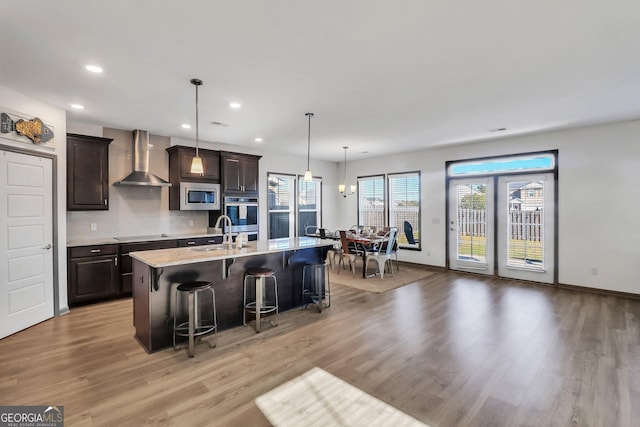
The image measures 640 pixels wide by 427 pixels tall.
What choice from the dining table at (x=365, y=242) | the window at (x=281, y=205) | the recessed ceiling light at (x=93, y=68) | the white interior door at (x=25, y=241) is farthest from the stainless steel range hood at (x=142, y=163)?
the dining table at (x=365, y=242)

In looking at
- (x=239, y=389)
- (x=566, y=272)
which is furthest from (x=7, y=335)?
(x=566, y=272)

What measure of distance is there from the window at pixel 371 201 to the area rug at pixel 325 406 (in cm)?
619

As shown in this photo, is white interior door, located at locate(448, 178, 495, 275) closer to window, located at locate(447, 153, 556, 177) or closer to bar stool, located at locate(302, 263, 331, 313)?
window, located at locate(447, 153, 556, 177)

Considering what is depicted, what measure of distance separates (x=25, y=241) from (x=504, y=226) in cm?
769

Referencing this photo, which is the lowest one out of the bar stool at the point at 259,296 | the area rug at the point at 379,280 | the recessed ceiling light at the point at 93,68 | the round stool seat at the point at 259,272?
the area rug at the point at 379,280

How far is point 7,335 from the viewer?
3381mm

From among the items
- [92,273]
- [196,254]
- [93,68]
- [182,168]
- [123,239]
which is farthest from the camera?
[182,168]

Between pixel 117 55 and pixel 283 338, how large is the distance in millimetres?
3221

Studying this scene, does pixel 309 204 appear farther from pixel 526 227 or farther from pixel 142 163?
pixel 526 227

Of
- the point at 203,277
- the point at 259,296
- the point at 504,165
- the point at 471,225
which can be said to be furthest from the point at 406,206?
the point at 203,277

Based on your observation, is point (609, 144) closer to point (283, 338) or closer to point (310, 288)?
point (310, 288)

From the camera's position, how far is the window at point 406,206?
24.7 feet

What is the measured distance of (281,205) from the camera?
308 inches

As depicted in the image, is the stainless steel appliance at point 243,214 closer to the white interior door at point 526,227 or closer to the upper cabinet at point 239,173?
the upper cabinet at point 239,173
